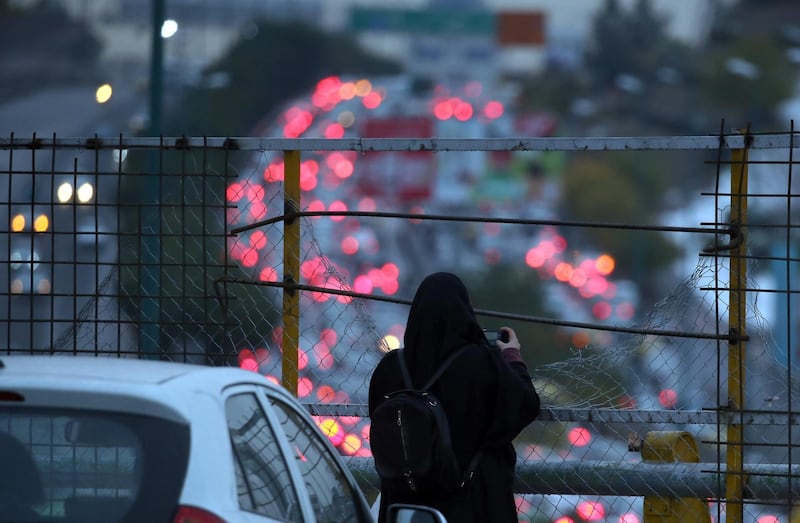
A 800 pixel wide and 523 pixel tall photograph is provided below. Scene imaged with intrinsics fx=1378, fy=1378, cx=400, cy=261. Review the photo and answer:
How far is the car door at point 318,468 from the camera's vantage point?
12.7 ft

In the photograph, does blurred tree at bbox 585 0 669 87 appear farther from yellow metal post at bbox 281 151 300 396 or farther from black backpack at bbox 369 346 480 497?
black backpack at bbox 369 346 480 497

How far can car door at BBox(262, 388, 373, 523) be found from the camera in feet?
12.7

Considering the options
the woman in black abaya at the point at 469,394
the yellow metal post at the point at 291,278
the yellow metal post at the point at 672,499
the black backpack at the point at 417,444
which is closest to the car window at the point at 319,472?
the black backpack at the point at 417,444

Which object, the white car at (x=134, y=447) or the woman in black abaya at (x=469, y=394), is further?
the woman in black abaya at (x=469, y=394)

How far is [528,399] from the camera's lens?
4953 mm

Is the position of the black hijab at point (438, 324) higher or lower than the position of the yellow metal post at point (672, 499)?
higher

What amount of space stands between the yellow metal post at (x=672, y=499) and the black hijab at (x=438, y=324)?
1195mm

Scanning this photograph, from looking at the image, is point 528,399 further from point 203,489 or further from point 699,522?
point 203,489

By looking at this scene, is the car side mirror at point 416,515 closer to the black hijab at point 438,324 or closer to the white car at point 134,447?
the white car at point 134,447

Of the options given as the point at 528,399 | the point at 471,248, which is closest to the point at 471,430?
the point at 528,399

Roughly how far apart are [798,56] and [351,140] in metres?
23.9

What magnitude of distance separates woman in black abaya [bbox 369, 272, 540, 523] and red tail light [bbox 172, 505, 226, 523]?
1912 mm

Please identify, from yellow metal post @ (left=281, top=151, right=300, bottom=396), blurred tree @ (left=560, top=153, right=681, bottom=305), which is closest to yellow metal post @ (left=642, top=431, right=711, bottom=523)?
yellow metal post @ (left=281, top=151, right=300, bottom=396)

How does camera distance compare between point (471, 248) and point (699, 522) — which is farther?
point (471, 248)
